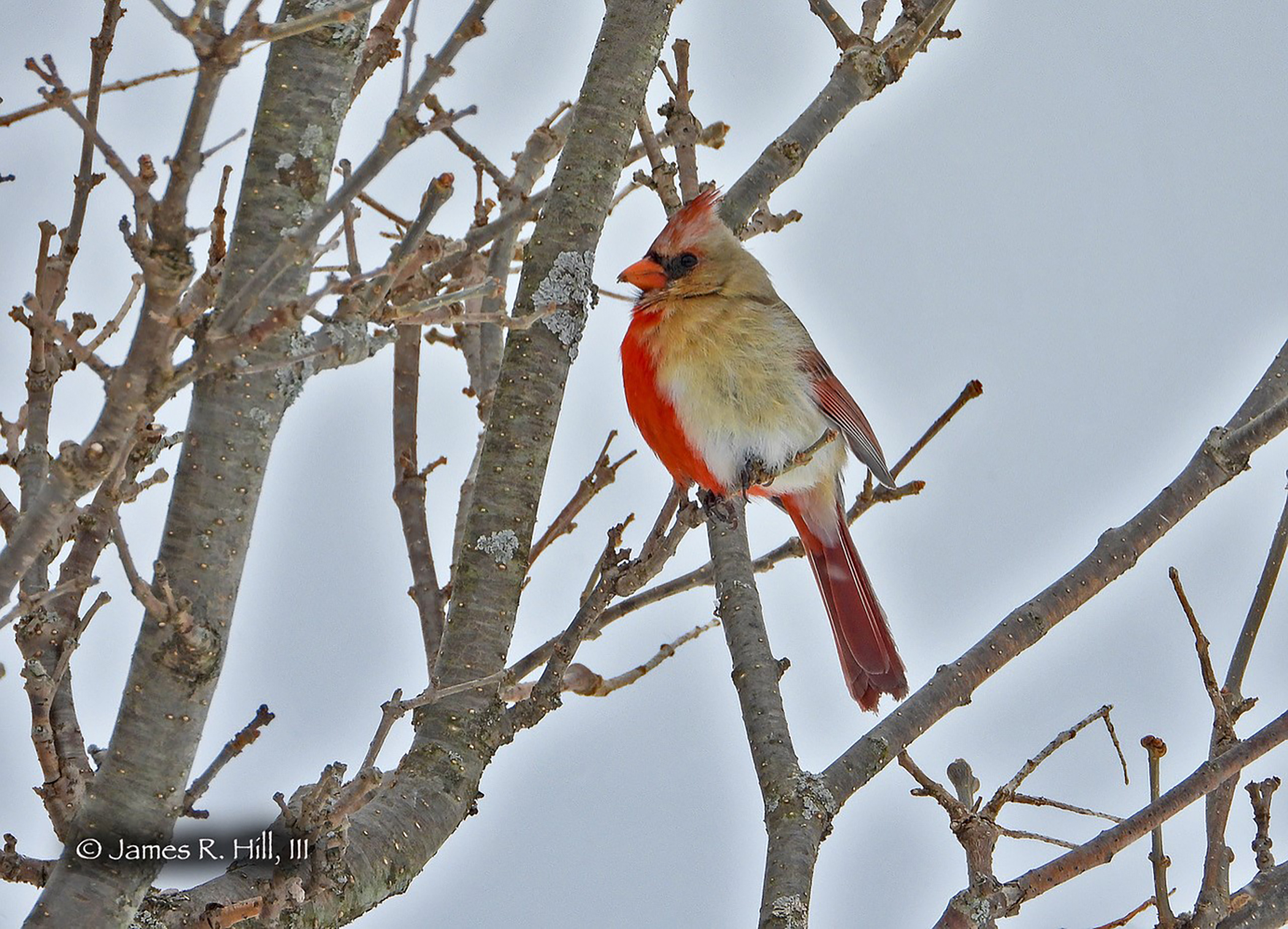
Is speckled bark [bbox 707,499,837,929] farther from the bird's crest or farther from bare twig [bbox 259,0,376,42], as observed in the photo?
bare twig [bbox 259,0,376,42]

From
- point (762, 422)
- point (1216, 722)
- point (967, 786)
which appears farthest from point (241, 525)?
point (762, 422)

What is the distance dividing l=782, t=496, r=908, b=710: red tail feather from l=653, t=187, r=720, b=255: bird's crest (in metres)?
0.57

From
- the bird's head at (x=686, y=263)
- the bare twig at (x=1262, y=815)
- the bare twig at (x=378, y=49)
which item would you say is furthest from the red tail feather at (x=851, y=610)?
the bare twig at (x=378, y=49)

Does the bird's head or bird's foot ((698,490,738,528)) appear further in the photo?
the bird's head

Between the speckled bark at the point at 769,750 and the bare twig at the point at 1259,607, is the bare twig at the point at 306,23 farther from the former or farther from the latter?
the bare twig at the point at 1259,607

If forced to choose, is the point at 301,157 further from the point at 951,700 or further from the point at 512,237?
the point at 951,700

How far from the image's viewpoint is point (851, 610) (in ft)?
9.01

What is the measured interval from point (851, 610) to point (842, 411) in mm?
414

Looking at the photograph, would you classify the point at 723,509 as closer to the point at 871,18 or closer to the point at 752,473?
the point at 752,473

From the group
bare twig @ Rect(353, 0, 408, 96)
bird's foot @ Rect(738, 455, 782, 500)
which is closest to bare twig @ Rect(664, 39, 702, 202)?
bird's foot @ Rect(738, 455, 782, 500)

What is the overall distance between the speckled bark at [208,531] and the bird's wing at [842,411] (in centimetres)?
140

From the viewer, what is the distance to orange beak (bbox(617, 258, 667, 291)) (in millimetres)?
2666

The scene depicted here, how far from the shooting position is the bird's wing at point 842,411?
2.63 m

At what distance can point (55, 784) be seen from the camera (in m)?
1.38
